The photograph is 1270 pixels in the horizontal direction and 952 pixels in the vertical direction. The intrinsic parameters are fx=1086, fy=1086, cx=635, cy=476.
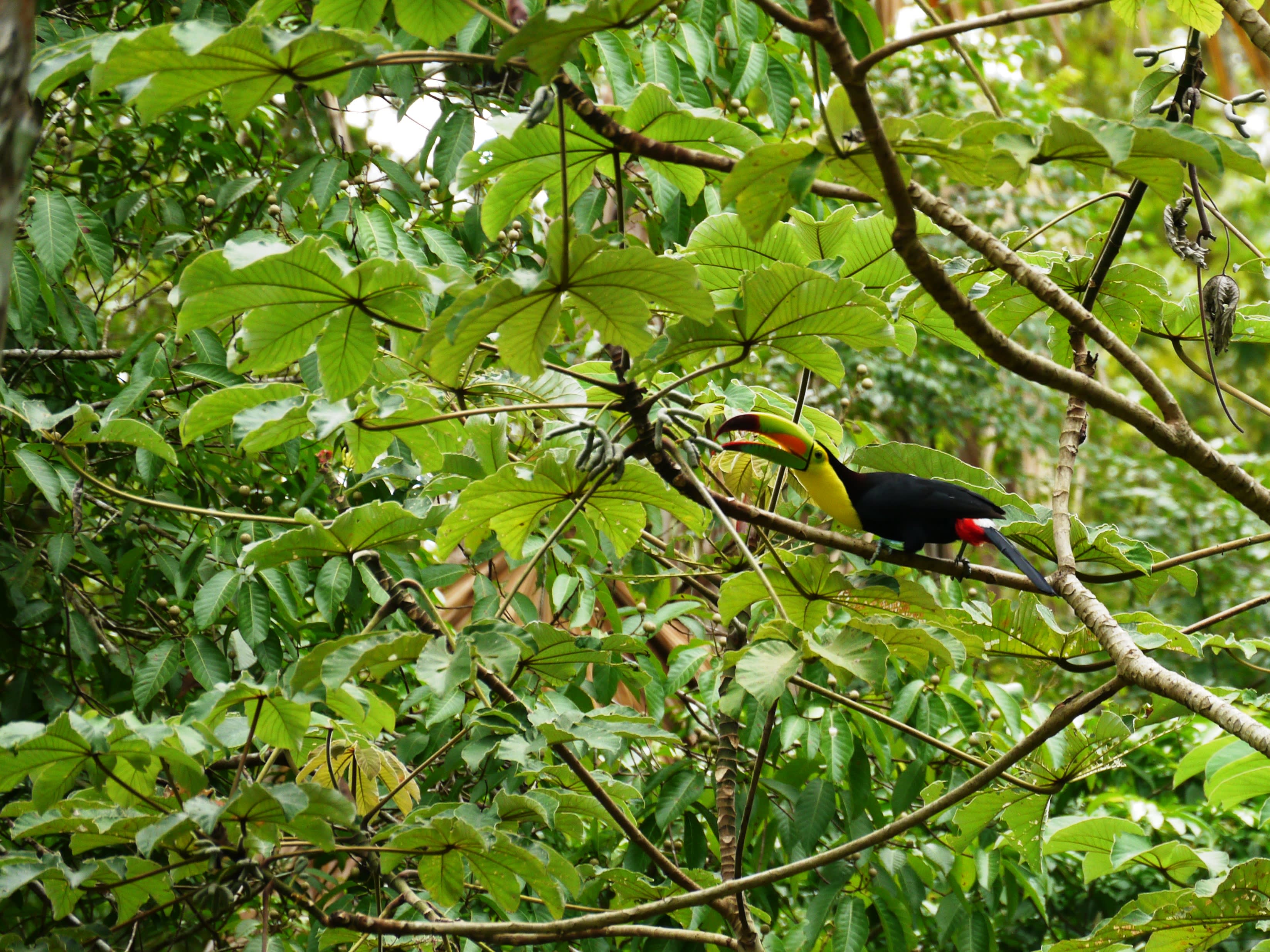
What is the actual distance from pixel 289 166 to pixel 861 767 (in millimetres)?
2394

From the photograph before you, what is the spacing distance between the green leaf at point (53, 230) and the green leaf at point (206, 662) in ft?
3.00

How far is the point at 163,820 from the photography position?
1520 mm

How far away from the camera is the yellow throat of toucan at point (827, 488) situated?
210cm

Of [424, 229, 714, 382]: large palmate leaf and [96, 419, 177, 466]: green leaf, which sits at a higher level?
[424, 229, 714, 382]: large palmate leaf

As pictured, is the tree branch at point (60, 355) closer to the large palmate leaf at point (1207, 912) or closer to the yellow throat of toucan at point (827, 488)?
the yellow throat of toucan at point (827, 488)

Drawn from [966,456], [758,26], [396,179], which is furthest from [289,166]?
[966,456]

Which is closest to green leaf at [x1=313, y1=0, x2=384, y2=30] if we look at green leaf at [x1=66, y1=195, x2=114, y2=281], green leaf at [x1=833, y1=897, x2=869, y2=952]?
green leaf at [x1=66, y1=195, x2=114, y2=281]

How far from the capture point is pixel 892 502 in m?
2.11

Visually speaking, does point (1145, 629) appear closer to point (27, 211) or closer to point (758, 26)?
point (758, 26)

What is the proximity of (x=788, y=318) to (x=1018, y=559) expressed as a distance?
2.33 feet

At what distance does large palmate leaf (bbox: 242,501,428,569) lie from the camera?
5.62ft

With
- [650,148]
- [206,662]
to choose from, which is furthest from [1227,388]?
[206,662]

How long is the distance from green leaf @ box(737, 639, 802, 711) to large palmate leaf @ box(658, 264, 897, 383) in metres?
0.44

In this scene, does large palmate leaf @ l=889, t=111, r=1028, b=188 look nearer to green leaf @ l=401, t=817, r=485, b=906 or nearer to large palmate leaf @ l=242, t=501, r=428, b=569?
large palmate leaf @ l=242, t=501, r=428, b=569
